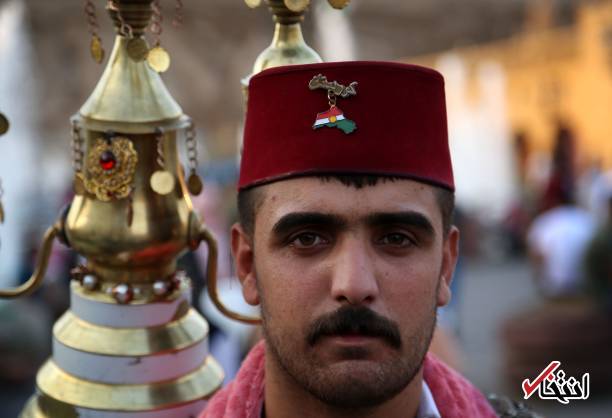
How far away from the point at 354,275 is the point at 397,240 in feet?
0.50

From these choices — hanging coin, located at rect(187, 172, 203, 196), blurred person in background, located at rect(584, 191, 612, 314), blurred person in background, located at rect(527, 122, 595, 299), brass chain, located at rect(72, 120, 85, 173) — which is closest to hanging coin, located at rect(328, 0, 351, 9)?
hanging coin, located at rect(187, 172, 203, 196)

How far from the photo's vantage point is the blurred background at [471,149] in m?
8.05

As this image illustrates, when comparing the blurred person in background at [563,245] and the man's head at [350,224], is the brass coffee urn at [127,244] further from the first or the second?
the blurred person in background at [563,245]

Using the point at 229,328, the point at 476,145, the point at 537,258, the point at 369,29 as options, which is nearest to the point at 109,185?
the point at 229,328

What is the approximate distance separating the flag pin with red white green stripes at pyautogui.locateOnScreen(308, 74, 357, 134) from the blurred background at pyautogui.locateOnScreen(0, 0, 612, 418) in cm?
214

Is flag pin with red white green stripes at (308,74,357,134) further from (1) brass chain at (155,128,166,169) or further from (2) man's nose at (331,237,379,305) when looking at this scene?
(1) brass chain at (155,128,166,169)

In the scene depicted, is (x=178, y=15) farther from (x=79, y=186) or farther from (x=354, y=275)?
(x=354, y=275)

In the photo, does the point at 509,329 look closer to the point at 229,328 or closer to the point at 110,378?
the point at 229,328

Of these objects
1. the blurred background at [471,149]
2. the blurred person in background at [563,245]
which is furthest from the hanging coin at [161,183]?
the blurred person in background at [563,245]

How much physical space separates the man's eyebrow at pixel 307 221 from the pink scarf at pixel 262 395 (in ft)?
1.37

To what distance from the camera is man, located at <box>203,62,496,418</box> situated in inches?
79.6

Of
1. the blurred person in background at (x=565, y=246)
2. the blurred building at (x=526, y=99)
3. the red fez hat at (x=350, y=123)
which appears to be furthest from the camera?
the blurred building at (x=526, y=99)

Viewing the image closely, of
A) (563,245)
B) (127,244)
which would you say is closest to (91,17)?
(127,244)

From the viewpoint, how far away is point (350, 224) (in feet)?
6.70
